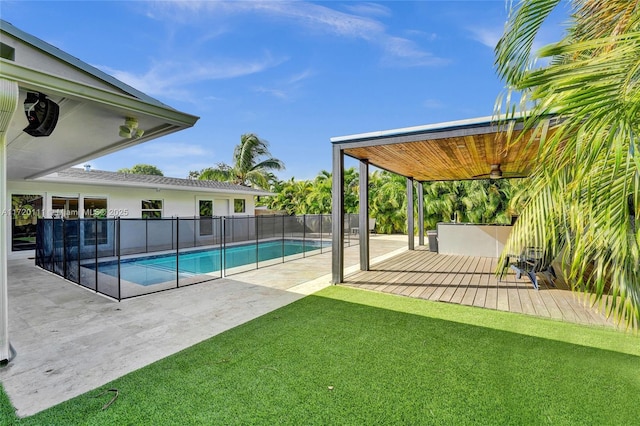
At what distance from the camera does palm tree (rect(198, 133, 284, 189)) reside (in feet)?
80.6

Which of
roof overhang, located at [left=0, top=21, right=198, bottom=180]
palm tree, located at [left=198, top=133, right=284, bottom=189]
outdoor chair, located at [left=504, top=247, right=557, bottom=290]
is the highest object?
palm tree, located at [left=198, top=133, right=284, bottom=189]

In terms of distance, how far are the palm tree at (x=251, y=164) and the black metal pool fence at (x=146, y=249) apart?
781cm

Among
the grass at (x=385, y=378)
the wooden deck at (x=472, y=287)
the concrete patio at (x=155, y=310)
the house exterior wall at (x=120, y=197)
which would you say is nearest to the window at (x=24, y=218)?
the house exterior wall at (x=120, y=197)

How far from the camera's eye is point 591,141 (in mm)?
1698

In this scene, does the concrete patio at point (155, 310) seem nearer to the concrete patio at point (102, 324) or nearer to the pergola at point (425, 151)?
the concrete patio at point (102, 324)

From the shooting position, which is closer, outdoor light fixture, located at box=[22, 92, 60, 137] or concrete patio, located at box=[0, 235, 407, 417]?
concrete patio, located at box=[0, 235, 407, 417]

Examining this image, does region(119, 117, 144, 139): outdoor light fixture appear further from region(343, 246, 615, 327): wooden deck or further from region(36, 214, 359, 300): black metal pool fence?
region(343, 246, 615, 327): wooden deck

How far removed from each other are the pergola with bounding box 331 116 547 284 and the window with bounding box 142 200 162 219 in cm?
1080

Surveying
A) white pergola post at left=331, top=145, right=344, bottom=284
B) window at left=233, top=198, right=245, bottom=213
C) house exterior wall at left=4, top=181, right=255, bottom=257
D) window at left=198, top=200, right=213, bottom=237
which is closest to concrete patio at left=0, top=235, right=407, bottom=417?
white pergola post at left=331, top=145, right=344, bottom=284

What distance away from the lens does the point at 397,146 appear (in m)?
6.55

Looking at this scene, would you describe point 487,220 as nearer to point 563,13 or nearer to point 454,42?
point 454,42

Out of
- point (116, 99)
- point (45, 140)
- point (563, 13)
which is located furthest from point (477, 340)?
point (45, 140)

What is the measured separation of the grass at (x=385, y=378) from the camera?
2408 millimetres

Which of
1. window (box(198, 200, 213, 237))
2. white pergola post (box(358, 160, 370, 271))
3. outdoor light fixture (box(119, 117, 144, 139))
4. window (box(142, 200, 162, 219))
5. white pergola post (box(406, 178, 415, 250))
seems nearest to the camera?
outdoor light fixture (box(119, 117, 144, 139))
